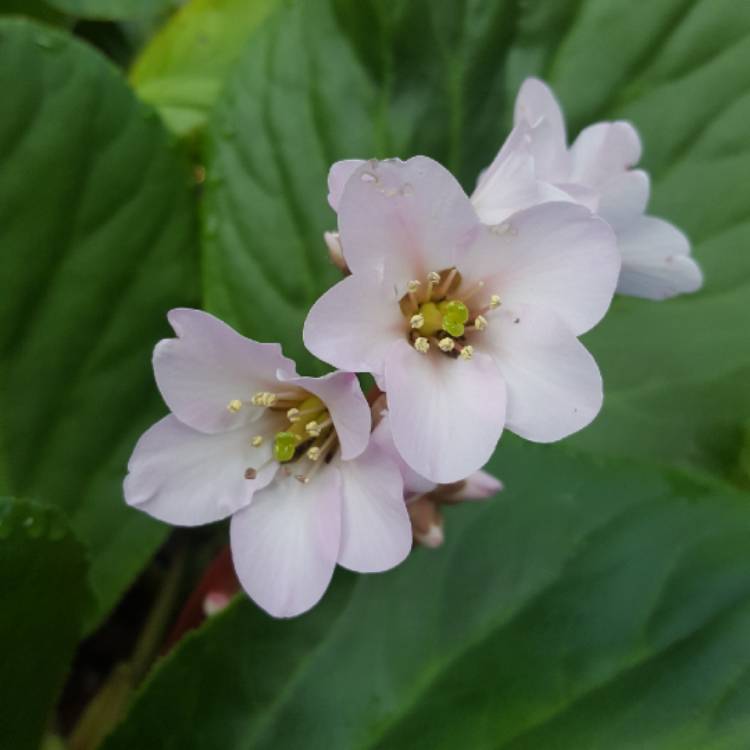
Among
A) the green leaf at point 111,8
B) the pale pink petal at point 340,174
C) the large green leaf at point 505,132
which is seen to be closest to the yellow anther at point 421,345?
the pale pink petal at point 340,174

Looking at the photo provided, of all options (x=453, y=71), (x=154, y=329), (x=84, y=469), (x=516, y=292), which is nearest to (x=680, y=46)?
(x=453, y=71)

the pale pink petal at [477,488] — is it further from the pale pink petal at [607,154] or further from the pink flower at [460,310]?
the pale pink petal at [607,154]

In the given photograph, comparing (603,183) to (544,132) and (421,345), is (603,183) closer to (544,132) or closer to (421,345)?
(544,132)

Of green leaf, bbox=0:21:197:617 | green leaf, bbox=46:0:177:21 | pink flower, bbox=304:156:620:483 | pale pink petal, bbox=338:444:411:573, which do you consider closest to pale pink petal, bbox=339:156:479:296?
pink flower, bbox=304:156:620:483

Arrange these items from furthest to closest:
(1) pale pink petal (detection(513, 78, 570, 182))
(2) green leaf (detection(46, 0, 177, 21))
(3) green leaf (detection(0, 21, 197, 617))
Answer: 1. (2) green leaf (detection(46, 0, 177, 21))
2. (3) green leaf (detection(0, 21, 197, 617))
3. (1) pale pink petal (detection(513, 78, 570, 182))

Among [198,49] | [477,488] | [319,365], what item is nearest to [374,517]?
[477,488]

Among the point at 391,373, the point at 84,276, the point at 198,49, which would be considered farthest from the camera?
the point at 198,49

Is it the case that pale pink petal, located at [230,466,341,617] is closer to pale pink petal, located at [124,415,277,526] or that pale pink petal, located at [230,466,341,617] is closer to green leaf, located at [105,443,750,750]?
pale pink petal, located at [124,415,277,526]
